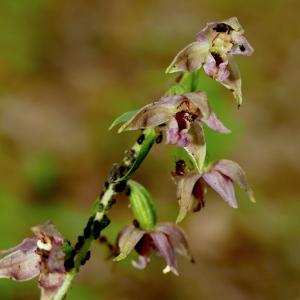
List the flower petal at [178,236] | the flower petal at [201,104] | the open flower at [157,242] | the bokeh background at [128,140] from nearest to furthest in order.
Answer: the flower petal at [201,104] → the open flower at [157,242] → the flower petal at [178,236] → the bokeh background at [128,140]

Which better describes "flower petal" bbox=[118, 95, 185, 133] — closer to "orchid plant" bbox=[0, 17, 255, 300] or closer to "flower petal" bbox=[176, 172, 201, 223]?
"orchid plant" bbox=[0, 17, 255, 300]

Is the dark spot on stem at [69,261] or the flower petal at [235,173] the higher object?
the flower petal at [235,173]

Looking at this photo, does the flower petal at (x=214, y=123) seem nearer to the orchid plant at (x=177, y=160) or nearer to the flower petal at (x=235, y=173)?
the orchid plant at (x=177, y=160)

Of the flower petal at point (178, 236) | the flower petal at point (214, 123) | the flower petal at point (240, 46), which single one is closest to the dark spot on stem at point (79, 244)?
the flower petal at point (178, 236)

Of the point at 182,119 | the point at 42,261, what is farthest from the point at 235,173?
the point at 42,261

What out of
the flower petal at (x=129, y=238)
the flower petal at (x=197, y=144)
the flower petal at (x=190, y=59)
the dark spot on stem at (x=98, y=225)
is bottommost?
the flower petal at (x=129, y=238)

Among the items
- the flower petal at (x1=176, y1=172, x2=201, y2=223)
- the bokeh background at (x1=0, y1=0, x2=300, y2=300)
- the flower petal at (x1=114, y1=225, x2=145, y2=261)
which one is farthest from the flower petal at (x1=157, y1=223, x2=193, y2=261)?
the bokeh background at (x1=0, y1=0, x2=300, y2=300)

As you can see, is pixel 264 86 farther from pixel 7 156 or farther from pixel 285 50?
pixel 7 156
